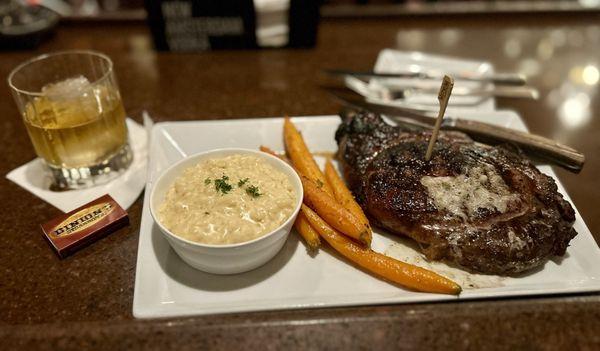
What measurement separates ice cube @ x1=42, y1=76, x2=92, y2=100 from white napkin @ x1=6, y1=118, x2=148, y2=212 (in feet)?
1.40

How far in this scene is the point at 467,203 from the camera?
6.12ft

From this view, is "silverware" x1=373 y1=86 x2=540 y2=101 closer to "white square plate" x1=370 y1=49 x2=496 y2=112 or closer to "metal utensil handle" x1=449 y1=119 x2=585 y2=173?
"white square plate" x1=370 y1=49 x2=496 y2=112

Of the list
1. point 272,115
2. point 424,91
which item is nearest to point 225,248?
point 272,115

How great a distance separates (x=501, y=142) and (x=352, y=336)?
4.36ft

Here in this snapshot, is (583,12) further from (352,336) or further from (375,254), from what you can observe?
(352,336)

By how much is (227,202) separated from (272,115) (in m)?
1.25

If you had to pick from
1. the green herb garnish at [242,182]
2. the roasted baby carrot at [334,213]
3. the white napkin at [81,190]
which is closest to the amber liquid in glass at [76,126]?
the white napkin at [81,190]

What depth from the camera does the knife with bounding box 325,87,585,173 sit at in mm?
2264

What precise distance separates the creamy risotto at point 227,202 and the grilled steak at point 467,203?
408 millimetres

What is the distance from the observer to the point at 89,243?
79.0 inches

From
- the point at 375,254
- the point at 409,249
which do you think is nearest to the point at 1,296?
the point at 375,254

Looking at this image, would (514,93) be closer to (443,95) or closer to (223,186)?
(443,95)

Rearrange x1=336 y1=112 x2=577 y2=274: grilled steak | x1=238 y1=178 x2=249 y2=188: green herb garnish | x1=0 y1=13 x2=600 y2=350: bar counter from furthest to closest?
x1=238 y1=178 x2=249 y2=188: green herb garnish < x1=336 y1=112 x2=577 y2=274: grilled steak < x1=0 y1=13 x2=600 y2=350: bar counter

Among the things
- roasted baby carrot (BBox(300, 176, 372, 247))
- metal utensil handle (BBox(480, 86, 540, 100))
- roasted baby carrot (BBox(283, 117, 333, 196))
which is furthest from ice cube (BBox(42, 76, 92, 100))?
metal utensil handle (BBox(480, 86, 540, 100))
